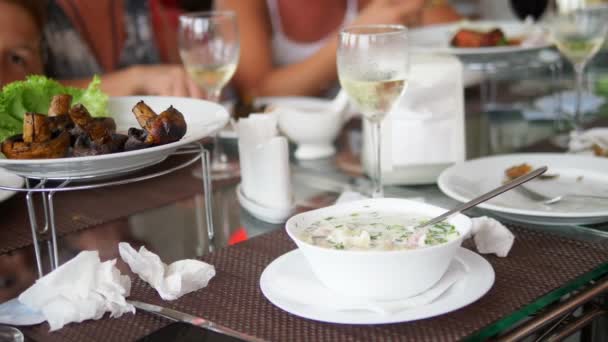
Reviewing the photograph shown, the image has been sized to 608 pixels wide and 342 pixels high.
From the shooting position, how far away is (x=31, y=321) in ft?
2.47

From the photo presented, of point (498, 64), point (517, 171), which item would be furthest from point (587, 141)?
point (498, 64)

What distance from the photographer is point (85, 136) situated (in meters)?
0.88

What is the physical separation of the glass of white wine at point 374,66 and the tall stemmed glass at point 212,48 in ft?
1.19

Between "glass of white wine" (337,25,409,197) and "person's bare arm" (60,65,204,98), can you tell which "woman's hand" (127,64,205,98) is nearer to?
"person's bare arm" (60,65,204,98)

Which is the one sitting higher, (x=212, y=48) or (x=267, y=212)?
(x=212, y=48)

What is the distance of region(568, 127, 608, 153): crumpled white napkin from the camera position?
130 cm

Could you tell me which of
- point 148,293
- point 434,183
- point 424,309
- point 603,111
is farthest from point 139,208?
point 603,111

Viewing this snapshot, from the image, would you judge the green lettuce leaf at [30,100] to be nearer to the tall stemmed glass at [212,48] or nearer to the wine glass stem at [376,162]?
the tall stemmed glass at [212,48]

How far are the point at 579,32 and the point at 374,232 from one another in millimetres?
900

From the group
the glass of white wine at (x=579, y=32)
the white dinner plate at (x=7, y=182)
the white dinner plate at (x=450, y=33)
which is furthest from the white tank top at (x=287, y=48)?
the white dinner plate at (x=7, y=182)

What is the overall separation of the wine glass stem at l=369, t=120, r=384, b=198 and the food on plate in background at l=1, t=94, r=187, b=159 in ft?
1.00

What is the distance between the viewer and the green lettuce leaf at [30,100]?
105cm

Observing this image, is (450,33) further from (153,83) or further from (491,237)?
(491,237)

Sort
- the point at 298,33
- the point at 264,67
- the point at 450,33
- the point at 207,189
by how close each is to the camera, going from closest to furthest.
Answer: the point at 207,189
the point at 450,33
the point at 264,67
the point at 298,33
